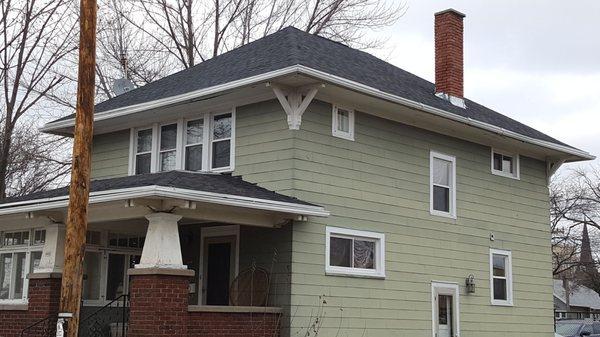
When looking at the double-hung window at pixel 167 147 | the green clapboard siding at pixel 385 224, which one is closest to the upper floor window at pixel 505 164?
the green clapboard siding at pixel 385 224

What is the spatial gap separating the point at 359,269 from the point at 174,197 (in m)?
4.71

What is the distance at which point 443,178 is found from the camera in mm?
17391

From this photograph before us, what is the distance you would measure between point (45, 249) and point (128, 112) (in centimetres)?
340

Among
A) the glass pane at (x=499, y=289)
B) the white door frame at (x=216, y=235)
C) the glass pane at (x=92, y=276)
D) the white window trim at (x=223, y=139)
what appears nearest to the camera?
the white door frame at (x=216, y=235)

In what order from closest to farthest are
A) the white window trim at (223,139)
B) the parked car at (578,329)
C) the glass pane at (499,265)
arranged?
the white window trim at (223,139)
the glass pane at (499,265)
the parked car at (578,329)

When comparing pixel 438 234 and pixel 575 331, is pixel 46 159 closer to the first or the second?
pixel 438 234

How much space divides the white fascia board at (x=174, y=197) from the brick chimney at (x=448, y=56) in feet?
20.8

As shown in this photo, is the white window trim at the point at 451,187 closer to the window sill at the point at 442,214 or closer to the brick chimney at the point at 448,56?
the window sill at the point at 442,214

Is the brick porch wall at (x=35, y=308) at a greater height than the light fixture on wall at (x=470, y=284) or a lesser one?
lesser

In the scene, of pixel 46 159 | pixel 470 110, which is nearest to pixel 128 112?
pixel 470 110

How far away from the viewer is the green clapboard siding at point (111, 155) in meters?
17.5

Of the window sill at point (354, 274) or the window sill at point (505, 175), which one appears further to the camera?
the window sill at point (505, 175)

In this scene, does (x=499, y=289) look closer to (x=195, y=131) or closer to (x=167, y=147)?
(x=195, y=131)

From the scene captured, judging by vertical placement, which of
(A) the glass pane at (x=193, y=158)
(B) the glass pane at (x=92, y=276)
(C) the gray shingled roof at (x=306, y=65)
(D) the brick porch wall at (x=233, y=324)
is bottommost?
(D) the brick porch wall at (x=233, y=324)
